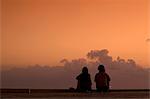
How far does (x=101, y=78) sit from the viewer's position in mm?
14617

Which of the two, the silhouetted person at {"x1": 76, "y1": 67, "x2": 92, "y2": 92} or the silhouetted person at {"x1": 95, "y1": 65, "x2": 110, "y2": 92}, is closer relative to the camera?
the silhouetted person at {"x1": 95, "y1": 65, "x2": 110, "y2": 92}

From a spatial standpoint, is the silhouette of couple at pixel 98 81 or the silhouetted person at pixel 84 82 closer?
the silhouette of couple at pixel 98 81

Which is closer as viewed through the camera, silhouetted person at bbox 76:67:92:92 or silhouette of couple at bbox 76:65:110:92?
silhouette of couple at bbox 76:65:110:92

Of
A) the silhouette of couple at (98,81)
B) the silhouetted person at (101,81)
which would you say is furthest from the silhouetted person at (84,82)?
the silhouetted person at (101,81)

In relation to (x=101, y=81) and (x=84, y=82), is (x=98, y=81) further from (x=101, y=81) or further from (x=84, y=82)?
(x=84, y=82)

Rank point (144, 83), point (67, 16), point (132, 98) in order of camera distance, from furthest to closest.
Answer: point (67, 16) → point (144, 83) → point (132, 98)

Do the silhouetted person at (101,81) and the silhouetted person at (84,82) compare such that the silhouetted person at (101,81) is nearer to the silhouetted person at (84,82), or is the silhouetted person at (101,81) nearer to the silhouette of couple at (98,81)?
the silhouette of couple at (98,81)

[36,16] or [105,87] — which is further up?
[36,16]

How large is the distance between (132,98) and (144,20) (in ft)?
23.1

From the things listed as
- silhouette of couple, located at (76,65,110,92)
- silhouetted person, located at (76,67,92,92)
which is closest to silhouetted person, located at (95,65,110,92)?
silhouette of couple, located at (76,65,110,92)

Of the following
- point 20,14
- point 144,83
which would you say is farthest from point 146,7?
point 20,14

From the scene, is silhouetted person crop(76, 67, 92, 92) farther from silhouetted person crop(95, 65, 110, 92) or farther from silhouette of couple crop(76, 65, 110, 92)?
silhouetted person crop(95, 65, 110, 92)

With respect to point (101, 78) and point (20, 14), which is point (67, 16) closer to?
point (20, 14)

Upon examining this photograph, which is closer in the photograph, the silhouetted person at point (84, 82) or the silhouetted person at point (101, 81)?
the silhouetted person at point (101, 81)
